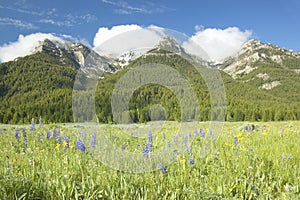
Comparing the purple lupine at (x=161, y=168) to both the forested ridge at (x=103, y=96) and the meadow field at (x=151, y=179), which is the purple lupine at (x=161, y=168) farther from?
the forested ridge at (x=103, y=96)

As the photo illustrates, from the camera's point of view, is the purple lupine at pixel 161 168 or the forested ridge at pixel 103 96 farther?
the forested ridge at pixel 103 96

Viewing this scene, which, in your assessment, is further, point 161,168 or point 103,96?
point 103,96

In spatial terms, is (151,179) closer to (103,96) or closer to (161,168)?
(161,168)

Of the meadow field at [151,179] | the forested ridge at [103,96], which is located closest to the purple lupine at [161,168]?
the meadow field at [151,179]

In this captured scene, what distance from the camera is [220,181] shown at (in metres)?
3.33

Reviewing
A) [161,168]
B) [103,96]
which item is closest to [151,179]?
[161,168]

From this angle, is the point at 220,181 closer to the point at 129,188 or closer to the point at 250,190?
the point at 250,190

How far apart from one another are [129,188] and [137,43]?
114 inches

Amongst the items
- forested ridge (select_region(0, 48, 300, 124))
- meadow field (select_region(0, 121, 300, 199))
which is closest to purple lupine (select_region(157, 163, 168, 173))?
meadow field (select_region(0, 121, 300, 199))

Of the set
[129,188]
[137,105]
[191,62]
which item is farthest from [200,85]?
[129,188]

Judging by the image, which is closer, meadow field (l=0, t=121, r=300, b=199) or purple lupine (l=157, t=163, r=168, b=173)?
meadow field (l=0, t=121, r=300, b=199)

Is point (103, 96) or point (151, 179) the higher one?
point (103, 96)

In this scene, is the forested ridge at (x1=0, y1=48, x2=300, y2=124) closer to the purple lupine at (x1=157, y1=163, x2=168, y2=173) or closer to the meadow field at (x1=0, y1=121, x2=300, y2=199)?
the meadow field at (x1=0, y1=121, x2=300, y2=199)

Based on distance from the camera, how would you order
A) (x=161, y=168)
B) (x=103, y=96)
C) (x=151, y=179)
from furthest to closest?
(x=103, y=96), (x=161, y=168), (x=151, y=179)
